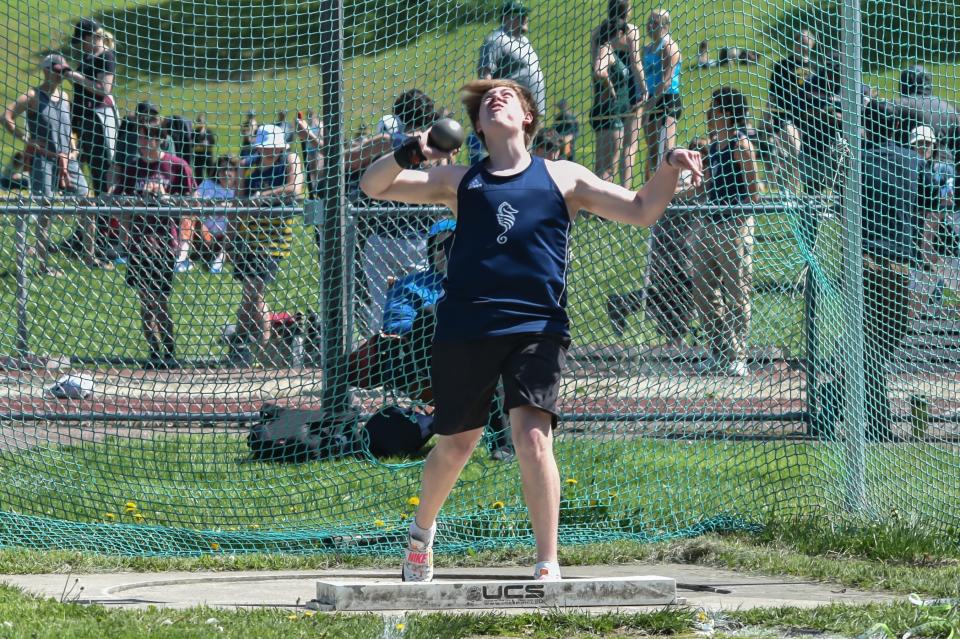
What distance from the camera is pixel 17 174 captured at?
8.34 meters

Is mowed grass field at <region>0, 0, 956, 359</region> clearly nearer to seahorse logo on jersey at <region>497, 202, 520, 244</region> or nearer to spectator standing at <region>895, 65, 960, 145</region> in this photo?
spectator standing at <region>895, 65, 960, 145</region>

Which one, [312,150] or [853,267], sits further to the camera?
[312,150]

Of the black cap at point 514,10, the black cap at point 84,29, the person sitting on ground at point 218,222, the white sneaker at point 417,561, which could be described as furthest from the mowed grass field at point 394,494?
the black cap at point 514,10

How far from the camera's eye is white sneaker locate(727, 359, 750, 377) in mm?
7621

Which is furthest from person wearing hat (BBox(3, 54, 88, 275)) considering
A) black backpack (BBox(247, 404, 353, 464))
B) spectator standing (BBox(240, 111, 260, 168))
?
black backpack (BBox(247, 404, 353, 464))

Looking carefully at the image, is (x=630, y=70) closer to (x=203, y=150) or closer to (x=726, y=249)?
(x=726, y=249)

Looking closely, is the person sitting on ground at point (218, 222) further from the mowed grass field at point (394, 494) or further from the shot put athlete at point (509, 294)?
the shot put athlete at point (509, 294)

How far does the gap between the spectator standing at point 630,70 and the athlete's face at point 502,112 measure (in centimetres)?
221

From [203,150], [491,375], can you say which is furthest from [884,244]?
[203,150]

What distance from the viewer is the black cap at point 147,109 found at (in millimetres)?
7586

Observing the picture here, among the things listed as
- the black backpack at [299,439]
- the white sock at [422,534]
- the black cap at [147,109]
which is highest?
→ the black cap at [147,109]

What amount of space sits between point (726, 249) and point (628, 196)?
3.01 meters

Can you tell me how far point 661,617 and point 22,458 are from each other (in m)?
4.40

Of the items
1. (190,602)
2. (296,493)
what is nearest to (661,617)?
(190,602)
